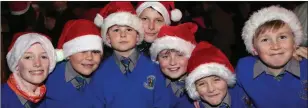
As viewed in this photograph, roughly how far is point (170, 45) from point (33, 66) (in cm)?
93

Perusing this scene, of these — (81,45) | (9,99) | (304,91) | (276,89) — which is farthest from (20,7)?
(304,91)

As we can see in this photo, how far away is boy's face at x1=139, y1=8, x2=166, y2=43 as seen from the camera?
2.78 meters

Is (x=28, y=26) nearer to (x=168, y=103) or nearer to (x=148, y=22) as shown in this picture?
(x=148, y=22)

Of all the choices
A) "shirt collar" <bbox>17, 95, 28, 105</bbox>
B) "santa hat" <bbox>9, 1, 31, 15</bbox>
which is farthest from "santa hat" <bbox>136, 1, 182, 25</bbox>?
"santa hat" <bbox>9, 1, 31, 15</bbox>

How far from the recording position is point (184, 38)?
2682 millimetres

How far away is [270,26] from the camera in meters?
2.29

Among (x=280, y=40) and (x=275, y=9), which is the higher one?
(x=275, y=9)

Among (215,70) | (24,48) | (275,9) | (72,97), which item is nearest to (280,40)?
(275,9)

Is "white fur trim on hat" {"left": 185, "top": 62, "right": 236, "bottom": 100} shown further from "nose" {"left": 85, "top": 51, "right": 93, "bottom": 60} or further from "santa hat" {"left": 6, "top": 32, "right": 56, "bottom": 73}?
"santa hat" {"left": 6, "top": 32, "right": 56, "bottom": 73}

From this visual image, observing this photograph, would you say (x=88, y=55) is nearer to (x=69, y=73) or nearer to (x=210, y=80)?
(x=69, y=73)

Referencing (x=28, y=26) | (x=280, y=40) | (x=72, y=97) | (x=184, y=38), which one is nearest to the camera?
(x=280, y=40)

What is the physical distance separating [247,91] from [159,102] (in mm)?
597

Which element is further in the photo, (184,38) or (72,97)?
(184,38)

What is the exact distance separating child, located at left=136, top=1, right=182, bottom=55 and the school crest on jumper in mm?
323
